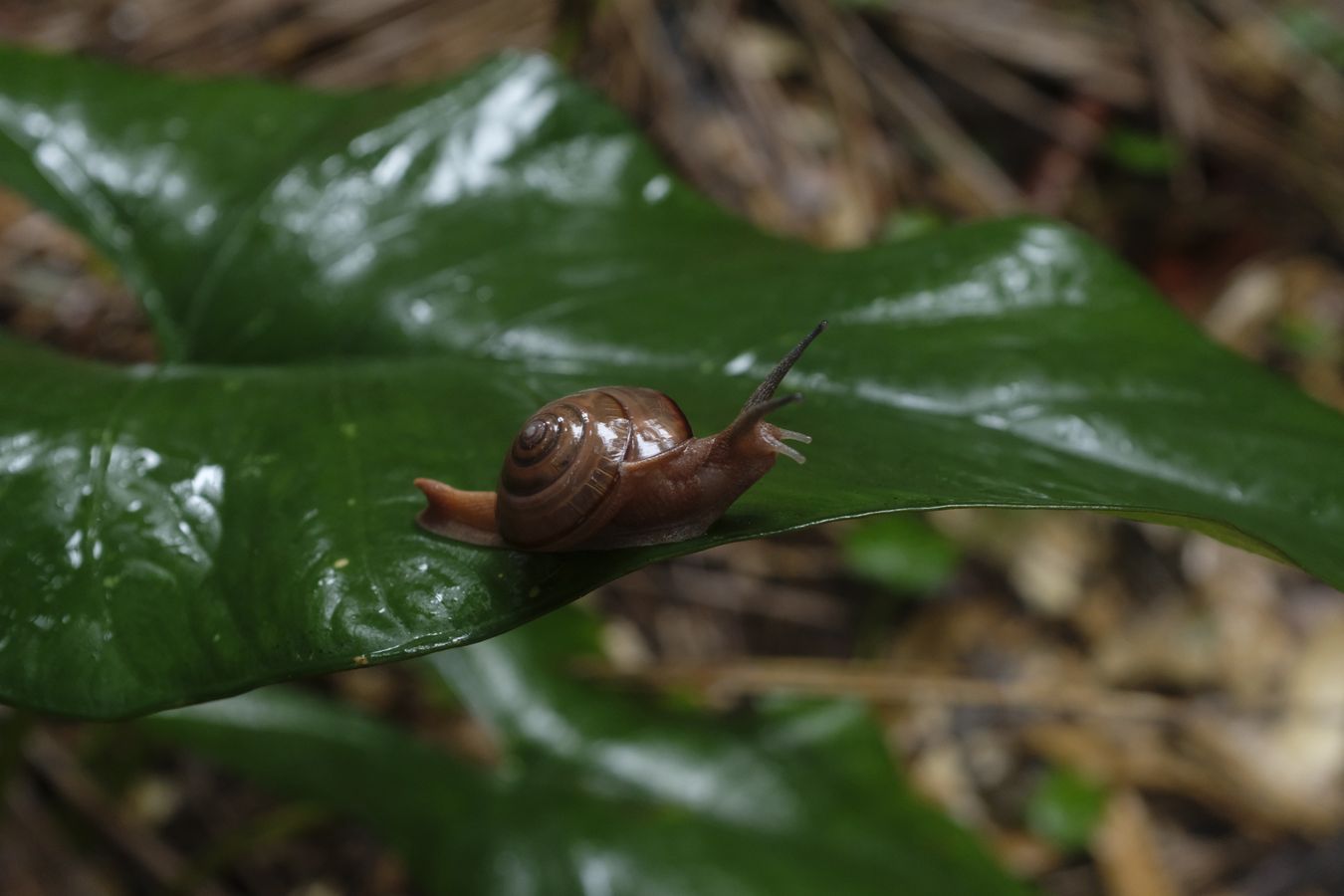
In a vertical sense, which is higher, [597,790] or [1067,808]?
[597,790]

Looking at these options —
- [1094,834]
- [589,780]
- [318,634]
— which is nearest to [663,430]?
[318,634]

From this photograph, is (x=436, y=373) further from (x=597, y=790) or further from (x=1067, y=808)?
(x=1067, y=808)

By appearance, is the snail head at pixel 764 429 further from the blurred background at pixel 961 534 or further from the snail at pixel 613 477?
the blurred background at pixel 961 534

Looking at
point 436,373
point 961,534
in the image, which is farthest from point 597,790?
point 961,534

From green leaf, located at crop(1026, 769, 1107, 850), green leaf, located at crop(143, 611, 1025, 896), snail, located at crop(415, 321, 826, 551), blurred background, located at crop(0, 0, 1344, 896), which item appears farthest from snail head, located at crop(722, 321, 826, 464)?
green leaf, located at crop(1026, 769, 1107, 850)

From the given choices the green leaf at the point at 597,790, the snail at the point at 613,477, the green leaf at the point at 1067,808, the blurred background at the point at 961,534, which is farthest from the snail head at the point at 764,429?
the green leaf at the point at 1067,808

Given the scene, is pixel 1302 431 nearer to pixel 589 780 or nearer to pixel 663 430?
pixel 663 430

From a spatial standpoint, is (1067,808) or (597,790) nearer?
(597,790)

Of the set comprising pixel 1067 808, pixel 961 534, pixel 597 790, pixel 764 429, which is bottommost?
pixel 1067 808
